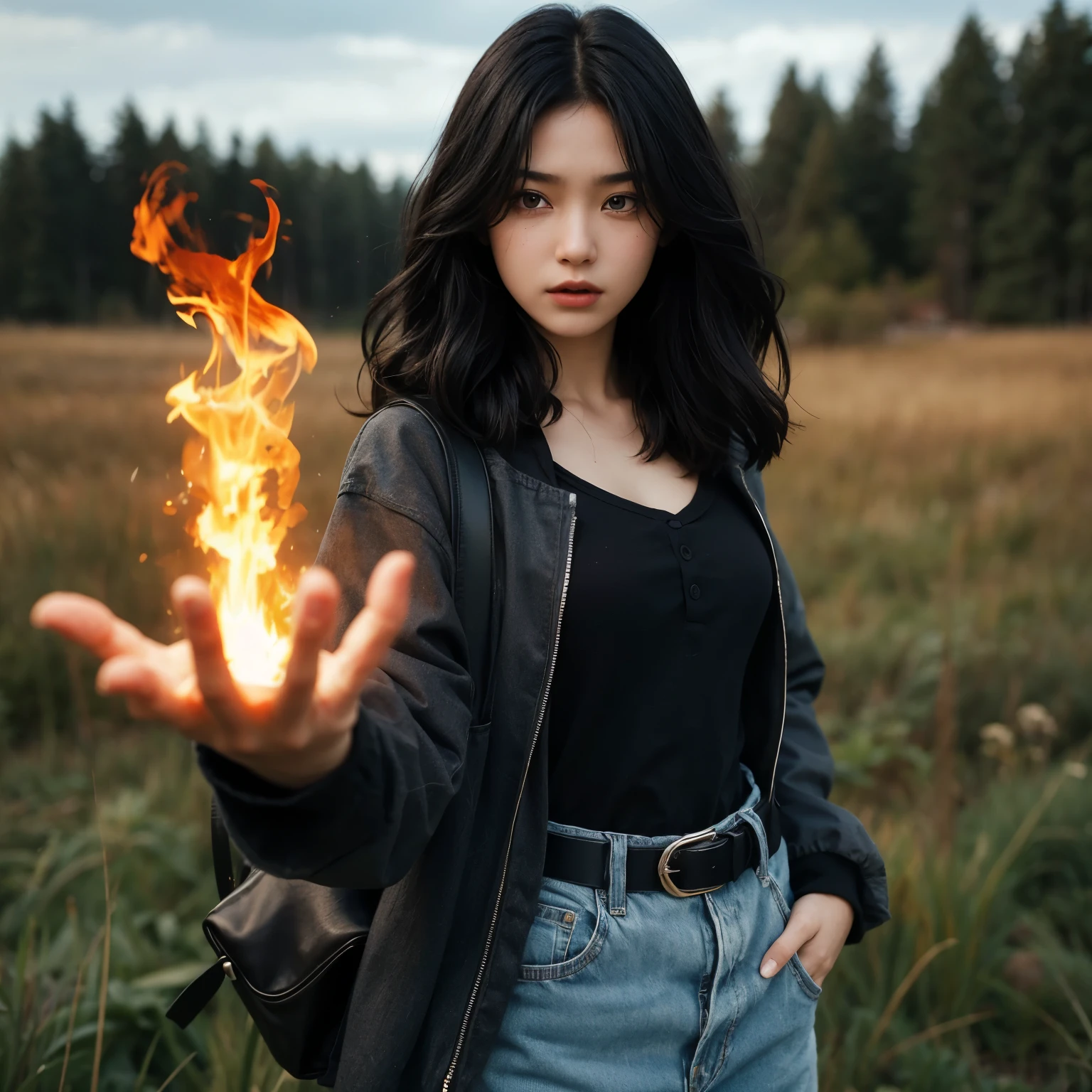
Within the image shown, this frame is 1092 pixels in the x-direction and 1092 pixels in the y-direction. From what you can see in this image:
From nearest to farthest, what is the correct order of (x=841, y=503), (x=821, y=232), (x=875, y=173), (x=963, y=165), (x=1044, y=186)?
(x=841, y=503) < (x=1044, y=186) < (x=963, y=165) < (x=821, y=232) < (x=875, y=173)

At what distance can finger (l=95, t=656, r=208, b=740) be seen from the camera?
0.73 meters

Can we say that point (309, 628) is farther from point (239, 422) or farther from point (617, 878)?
point (617, 878)

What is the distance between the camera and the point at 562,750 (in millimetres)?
1352

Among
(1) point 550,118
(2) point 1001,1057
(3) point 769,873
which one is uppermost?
(1) point 550,118

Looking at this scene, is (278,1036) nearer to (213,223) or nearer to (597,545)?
(597,545)

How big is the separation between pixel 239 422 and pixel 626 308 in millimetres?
867

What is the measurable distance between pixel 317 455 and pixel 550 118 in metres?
6.67

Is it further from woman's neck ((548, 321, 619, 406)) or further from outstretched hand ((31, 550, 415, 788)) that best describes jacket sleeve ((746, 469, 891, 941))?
outstretched hand ((31, 550, 415, 788))

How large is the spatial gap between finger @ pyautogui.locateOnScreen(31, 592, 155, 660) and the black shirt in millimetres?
668

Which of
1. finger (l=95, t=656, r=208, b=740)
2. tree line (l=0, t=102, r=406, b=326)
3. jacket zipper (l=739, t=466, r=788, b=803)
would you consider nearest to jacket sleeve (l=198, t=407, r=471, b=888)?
finger (l=95, t=656, r=208, b=740)

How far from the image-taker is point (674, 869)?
4.42 ft

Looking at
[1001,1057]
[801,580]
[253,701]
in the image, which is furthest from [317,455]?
[253,701]

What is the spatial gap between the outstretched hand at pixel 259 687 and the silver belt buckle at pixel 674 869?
0.61 m

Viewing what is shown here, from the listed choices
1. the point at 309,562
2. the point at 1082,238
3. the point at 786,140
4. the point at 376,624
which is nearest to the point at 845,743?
the point at 309,562
